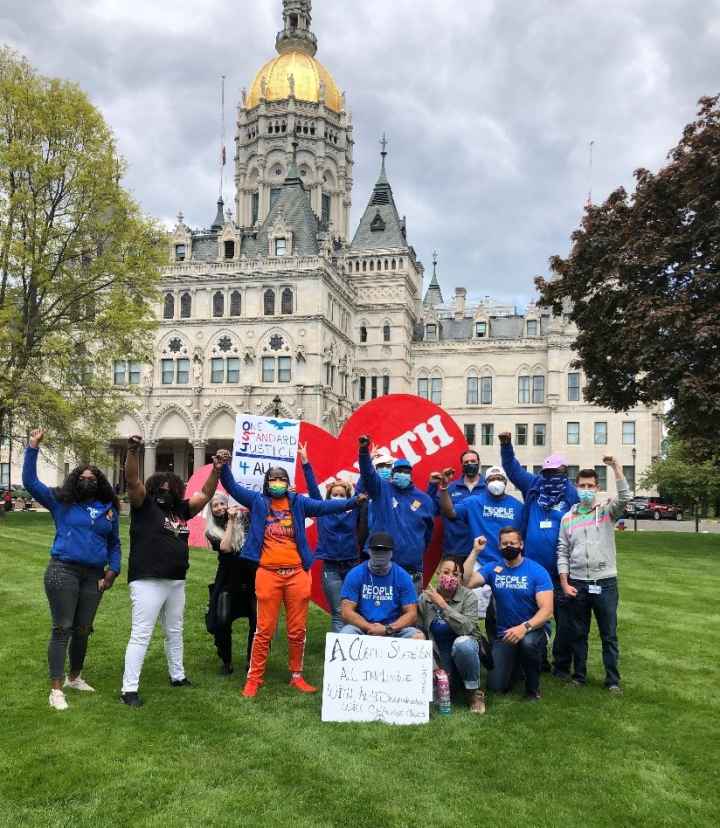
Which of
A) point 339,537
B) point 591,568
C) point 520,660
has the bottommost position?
point 520,660

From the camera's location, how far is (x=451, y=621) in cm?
736

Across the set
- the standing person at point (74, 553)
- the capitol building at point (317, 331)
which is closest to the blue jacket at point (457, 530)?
the standing person at point (74, 553)

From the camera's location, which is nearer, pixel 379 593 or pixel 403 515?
pixel 379 593

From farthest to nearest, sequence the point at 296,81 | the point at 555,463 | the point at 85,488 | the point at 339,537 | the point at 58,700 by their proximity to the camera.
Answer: the point at 296,81 → the point at 339,537 → the point at 555,463 → the point at 85,488 → the point at 58,700

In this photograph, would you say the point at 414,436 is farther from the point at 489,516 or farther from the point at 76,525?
the point at 76,525

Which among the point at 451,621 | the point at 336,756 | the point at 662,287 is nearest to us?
the point at 336,756

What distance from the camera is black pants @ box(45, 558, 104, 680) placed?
692cm

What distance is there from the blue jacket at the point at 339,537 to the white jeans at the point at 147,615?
1770 millimetres

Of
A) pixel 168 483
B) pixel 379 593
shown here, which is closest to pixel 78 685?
pixel 168 483

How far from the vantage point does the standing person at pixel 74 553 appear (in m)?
6.94

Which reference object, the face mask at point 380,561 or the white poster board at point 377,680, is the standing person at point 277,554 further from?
the white poster board at point 377,680

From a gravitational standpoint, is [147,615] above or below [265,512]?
below

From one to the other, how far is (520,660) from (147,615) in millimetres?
3819

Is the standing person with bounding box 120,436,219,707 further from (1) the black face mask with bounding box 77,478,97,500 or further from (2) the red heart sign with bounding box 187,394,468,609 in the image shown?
(2) the red heart sign with bounding box 187,394,468,609
